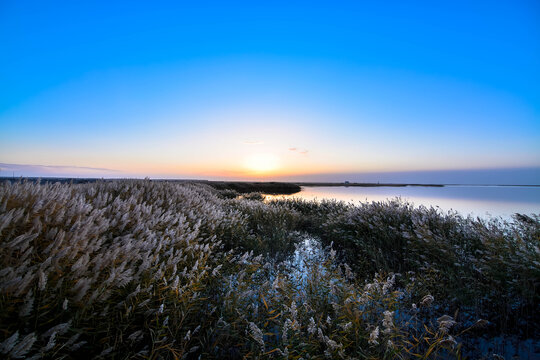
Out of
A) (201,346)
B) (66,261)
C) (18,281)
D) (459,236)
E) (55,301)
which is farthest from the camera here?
(459,236)

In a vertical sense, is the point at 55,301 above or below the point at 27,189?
below

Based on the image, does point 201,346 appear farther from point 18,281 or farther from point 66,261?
point 18,281

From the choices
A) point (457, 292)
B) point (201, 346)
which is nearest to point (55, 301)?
point (201, 346)

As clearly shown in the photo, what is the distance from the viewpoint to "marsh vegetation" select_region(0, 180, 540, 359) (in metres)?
2.00

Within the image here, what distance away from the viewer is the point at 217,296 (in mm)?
3625

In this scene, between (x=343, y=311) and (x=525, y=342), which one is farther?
(x=525, y=342)

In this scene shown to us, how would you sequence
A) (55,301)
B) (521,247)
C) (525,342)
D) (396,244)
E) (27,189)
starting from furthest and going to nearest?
1. (396,244)
2. (521,247)
3. (27,189)
4. (525,342)
5. (55,301)

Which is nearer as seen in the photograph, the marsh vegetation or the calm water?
the marsh vegetation

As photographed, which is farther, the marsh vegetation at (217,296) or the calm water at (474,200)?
the calm water at (474,200)

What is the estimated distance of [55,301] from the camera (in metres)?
2.03

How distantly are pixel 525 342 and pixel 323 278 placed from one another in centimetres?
263

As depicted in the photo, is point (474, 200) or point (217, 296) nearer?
point (217, 296)

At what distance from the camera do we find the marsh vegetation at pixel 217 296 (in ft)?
6.56

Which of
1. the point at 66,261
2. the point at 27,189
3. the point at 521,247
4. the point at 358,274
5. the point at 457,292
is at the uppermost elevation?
the point at 27,189
